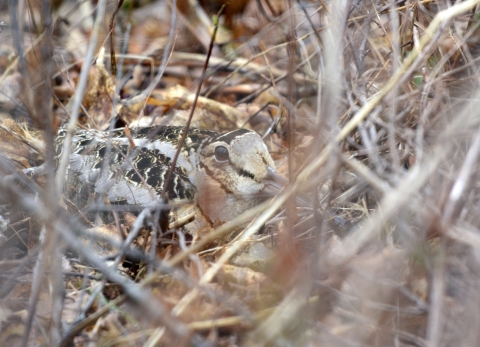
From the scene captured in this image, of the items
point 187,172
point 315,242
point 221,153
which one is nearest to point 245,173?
point 221,153

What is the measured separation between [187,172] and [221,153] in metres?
0.26

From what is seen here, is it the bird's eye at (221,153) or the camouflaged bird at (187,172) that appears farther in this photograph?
the bird's eye at (221,153)

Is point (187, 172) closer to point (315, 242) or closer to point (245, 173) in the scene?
point (245, 173)

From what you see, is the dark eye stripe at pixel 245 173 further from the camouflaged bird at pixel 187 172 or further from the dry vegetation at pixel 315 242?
the dry vegetation at pixel 315 242

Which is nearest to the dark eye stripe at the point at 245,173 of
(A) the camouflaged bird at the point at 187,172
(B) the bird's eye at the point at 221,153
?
(A) the camouflaged bird at the point at 187,172

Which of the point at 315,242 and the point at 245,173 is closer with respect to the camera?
the point at 315,242

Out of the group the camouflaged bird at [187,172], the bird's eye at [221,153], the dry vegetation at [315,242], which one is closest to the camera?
the dry vegetation at [315,242]

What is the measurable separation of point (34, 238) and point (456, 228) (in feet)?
6.51

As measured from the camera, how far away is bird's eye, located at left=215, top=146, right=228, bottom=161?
118 inches

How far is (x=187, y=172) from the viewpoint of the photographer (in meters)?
3.13

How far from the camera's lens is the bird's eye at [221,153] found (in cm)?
301

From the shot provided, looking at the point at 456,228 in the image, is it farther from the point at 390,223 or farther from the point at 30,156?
the point at 30,156

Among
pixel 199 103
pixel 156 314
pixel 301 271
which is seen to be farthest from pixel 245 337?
pixel 199 103

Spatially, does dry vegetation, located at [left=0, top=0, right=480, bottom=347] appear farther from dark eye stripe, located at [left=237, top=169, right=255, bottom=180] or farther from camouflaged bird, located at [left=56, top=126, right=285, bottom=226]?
dark eye stripe, located at [left=237, top=169, right=255, bottom=180]
